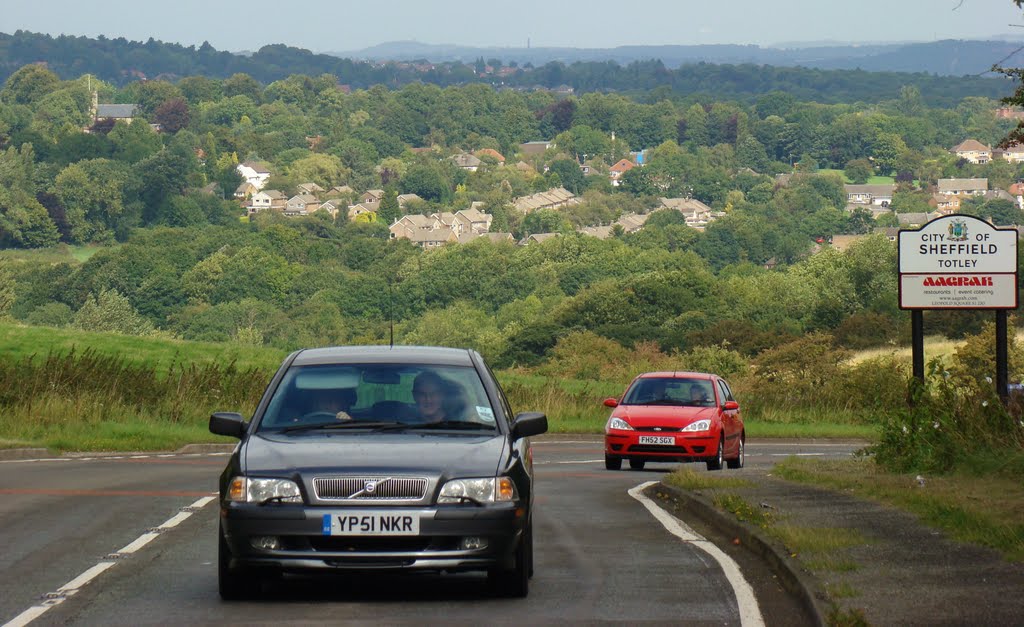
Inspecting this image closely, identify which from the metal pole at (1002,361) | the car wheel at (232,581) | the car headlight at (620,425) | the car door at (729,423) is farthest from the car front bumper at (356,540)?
the car door at (729,423)

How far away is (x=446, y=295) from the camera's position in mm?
161750

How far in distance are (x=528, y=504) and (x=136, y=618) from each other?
2382 millimetres

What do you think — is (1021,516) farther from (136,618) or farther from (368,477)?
(136,618)

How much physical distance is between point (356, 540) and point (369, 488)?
11.7 inches

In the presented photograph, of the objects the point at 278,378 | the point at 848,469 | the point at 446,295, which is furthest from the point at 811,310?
the point at 278,378

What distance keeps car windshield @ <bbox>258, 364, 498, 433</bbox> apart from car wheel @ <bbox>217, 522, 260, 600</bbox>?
0.87m

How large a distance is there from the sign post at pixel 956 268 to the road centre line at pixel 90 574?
28.3ft

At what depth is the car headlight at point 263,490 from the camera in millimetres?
9883

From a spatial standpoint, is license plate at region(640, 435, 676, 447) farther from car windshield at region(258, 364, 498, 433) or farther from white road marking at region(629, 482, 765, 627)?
car windshield at region(258, 364, 498, 433)

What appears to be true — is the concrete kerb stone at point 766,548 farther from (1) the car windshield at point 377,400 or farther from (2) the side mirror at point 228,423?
(2) the side mirror at point 228,423

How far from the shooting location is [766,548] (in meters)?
12.4

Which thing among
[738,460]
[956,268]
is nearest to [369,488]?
[956,268]

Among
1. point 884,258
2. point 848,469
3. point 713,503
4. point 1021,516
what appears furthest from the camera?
point 884,258

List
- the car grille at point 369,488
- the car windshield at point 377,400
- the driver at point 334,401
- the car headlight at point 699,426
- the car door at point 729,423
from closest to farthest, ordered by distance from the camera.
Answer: the car grille at point 369,488
the car windshield at point 377,400
the driver at point 334,401
the car headlight at point 699,426
the car door at point 729,423
